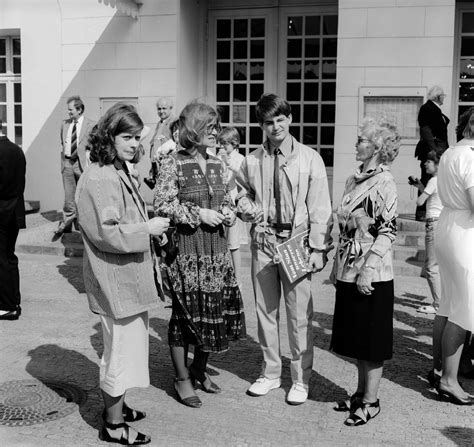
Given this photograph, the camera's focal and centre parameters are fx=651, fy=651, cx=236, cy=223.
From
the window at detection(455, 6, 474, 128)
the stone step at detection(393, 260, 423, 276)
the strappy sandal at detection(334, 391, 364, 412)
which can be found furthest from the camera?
the window at detection(455, 6, 474, 128)

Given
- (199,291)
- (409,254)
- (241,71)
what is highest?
(241,71)

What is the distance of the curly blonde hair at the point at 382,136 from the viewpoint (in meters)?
3.91

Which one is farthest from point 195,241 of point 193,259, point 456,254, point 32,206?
point 32,206

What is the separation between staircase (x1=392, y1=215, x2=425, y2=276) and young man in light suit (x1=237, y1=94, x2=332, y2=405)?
4.13m

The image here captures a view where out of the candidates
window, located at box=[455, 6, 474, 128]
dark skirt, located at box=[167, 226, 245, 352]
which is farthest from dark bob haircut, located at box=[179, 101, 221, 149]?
window, located at box=[455, 6, 474, 128]

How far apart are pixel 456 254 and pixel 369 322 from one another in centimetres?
75

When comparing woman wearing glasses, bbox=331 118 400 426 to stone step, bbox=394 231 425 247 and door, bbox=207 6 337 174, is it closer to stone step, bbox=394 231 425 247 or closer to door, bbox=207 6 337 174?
stone step, bbox=394 231 425 247

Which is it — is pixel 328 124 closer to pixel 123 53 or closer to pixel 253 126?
pixel 253 126

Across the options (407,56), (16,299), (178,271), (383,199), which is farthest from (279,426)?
(407,56)

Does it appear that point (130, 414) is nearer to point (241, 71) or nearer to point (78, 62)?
point (78, 62)

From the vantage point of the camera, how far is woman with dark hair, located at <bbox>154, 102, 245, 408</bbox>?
4.12 m

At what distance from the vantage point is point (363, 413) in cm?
397

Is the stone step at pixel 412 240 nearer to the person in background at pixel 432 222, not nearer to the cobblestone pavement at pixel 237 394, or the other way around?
the cobblestone pavement at pixel 237 394

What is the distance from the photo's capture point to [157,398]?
4.35 meters
